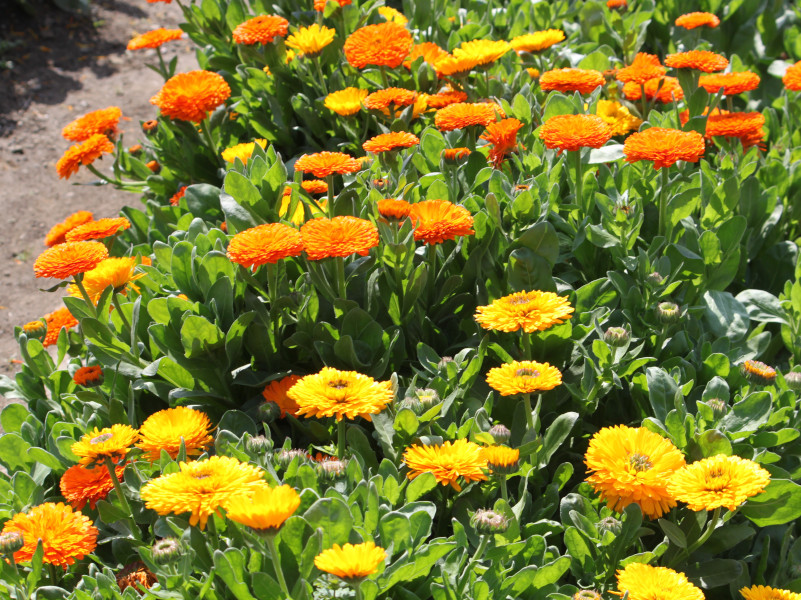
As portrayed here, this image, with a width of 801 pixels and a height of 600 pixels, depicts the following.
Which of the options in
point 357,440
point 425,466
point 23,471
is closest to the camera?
point 425,466

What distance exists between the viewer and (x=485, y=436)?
1.88m

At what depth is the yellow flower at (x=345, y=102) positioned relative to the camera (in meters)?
2.91

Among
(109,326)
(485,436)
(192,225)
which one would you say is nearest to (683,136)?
(485,436)

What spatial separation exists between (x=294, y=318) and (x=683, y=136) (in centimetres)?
123

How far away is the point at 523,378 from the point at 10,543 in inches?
46.4

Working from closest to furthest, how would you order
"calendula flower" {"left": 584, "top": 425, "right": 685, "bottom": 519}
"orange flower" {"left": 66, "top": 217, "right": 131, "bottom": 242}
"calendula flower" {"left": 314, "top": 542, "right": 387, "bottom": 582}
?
"calendula flower" {"left": 314, "top": 542, "right": 387, "bottom": 582}, "calendula flower" {"left": 584, "top": 425, "right": 685, "bottom": 519}, "orange flower" {"left": 66, "top": 217, "right": 131, "bottom": 242}

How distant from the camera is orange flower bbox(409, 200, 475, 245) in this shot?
6.94 ft

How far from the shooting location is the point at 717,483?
163 centimetres

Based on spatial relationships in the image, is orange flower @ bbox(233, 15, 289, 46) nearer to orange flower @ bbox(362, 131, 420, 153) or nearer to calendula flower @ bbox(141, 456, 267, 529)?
orange flower @ bbox(362, 131, 420, 153)

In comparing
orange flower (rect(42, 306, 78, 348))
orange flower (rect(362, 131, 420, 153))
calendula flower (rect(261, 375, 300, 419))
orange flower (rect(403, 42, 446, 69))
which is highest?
orange flower (rect(362, 131, 420, 153))

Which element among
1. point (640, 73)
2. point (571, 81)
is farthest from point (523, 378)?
point (640, 73)

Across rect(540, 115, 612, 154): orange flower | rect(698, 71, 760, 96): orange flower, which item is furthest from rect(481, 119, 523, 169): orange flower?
rect(698, 71, 760, 96): orange flower

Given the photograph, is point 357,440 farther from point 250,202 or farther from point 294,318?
point 250,202

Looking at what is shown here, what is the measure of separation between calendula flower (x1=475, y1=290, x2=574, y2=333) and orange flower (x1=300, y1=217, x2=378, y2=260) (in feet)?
1.11
